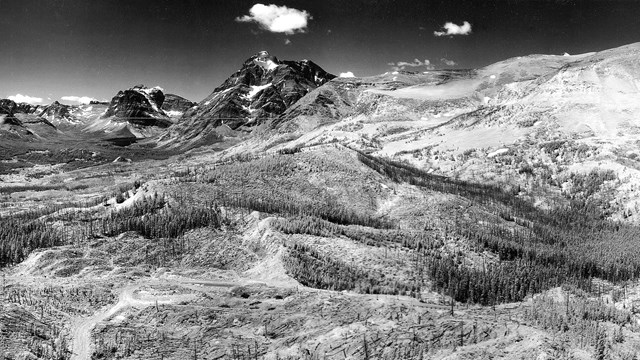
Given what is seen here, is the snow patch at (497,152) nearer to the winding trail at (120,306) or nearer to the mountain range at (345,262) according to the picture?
the mountain range at (345,262)

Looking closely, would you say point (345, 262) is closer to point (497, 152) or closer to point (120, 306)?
point (120, 306)

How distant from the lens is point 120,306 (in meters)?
21.0

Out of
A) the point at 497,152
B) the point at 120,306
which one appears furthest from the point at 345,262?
the point at 497,152

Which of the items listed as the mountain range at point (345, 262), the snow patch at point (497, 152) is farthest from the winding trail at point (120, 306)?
the snow patch at point (497, 152)

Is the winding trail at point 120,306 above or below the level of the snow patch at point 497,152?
below

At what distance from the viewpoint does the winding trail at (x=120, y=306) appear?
17.7 m

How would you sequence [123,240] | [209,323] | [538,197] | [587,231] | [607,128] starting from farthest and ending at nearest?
[607,128] < [538,197] < [587,231] < [123,240] < [209,323]

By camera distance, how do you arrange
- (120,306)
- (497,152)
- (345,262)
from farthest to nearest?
→ (497,152)
(345,262)
(120,306)

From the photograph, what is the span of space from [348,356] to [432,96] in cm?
13993

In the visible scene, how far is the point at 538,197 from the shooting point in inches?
2183

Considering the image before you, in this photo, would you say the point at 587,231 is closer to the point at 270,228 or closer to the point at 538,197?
the point at 538,197

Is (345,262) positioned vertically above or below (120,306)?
above

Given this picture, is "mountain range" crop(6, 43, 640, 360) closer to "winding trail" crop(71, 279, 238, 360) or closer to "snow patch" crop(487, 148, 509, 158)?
"winding trail" crop(71, 279, 238, 360)

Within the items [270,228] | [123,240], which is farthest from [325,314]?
[123,240]
